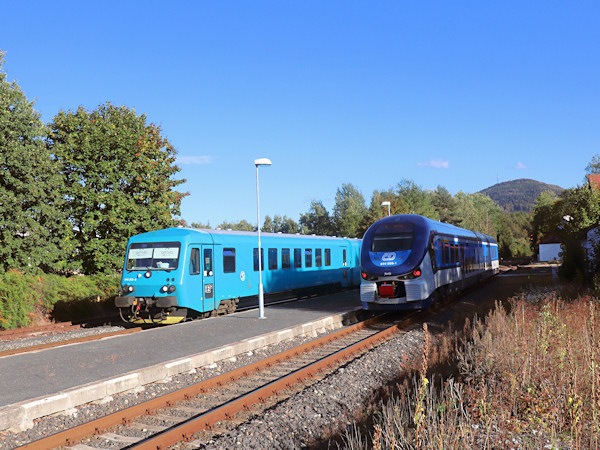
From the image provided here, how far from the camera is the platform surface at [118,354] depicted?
320 inches

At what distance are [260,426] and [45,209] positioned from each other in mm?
20398

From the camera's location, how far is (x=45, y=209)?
76.4 ft

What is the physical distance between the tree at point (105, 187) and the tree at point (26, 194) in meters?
1.19

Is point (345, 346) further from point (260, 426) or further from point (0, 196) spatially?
point (0, 196)

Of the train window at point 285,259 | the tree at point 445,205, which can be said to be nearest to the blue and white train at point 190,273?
the train window at point 285,259

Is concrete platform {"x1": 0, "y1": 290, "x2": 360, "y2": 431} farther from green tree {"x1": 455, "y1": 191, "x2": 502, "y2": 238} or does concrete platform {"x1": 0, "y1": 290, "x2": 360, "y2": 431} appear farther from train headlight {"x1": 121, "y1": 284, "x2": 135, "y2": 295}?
green tree {"x1": 455, "y1": 191, "x2": 502, "y2": 238}

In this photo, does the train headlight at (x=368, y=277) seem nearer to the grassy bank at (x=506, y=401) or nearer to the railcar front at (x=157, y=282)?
the railcar front at (x=157, y=282)

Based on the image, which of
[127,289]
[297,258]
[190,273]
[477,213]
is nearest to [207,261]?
[190,273]

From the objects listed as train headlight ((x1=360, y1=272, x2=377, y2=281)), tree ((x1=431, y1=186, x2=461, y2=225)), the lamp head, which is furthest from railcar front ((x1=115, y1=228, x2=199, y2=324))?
tree ((x1=431, y1=186, x2=461, y2=225))

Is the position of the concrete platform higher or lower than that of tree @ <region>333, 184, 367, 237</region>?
lower

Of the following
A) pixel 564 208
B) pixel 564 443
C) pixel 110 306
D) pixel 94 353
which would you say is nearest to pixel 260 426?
pixel 564 443

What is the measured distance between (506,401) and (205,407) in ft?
12.8

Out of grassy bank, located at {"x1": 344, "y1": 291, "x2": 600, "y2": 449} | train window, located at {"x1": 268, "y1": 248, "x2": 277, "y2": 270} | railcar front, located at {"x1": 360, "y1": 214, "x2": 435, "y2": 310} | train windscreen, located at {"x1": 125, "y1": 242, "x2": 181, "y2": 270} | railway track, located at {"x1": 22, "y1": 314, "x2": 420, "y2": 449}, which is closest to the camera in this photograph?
grassy bank, located at {"x1": 344, "y1": 291, "x2": 600, "y2": 449}

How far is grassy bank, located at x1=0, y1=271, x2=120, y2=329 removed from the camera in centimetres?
1734
